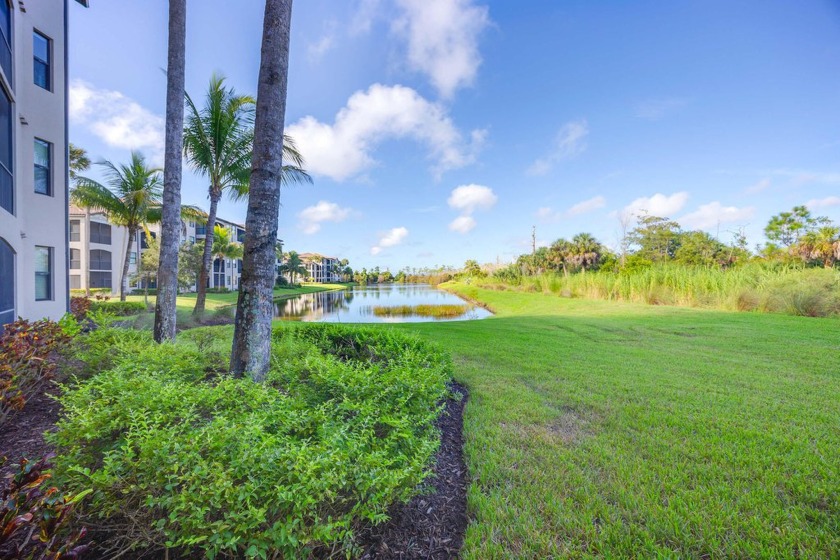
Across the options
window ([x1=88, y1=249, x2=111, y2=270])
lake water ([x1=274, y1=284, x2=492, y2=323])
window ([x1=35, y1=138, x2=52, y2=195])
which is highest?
window ([x1=35, y1=138, x2=52, y2=195])

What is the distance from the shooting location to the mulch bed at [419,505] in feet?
6.08

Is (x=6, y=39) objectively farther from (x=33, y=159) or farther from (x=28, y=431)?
(x=28, y=431)

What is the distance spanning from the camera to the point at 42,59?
28.3ft

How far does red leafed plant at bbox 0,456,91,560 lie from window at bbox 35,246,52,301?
426 inches

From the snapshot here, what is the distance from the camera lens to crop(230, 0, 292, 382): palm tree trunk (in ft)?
10.8

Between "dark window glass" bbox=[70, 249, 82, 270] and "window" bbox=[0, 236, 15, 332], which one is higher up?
"dark window glass" bbox=[70, 249, 82, 270]

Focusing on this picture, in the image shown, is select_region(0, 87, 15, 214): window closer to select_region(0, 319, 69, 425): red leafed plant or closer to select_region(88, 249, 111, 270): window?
select_region(0, 319, 69, 425): red leafed plant

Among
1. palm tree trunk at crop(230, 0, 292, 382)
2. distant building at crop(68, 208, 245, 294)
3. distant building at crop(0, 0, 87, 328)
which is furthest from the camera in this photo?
distant building at crop(68, 208, 245, 294)

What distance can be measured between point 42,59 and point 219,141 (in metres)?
4.14

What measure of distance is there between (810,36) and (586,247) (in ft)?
89.8

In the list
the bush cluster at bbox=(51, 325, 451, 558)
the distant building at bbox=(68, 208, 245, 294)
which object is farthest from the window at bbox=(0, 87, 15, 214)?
the distant building at bbox=(68, 208, 245, 294)

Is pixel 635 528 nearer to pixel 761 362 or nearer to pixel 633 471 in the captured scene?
pixel 633 471

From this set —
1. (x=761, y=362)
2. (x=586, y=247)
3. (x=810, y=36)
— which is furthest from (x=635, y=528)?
(x=586, y=247)

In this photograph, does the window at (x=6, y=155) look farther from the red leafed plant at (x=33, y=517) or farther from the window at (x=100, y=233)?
the window at (x=100, y=233)
